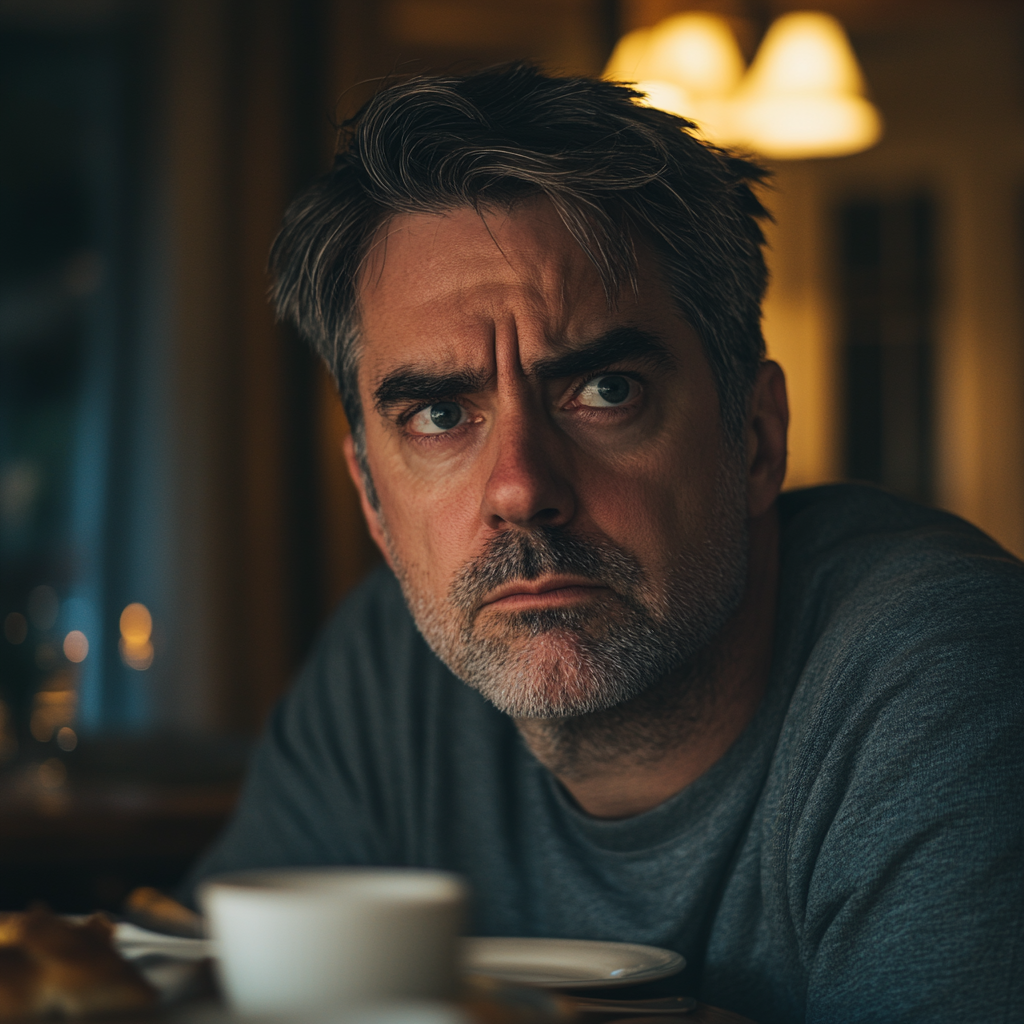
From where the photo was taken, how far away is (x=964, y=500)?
5.62m

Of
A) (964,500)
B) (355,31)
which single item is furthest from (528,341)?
(964,500)

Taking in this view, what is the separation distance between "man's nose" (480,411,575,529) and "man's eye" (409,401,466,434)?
72mm

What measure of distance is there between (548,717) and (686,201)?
1.69 ft

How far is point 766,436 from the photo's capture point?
1.27 metres

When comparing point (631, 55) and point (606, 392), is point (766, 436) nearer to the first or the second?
point (606, 392)

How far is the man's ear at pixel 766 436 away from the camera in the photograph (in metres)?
1.24

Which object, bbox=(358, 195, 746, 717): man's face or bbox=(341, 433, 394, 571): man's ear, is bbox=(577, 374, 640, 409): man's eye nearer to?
bbox=(358, 195, 746, 717): man's face

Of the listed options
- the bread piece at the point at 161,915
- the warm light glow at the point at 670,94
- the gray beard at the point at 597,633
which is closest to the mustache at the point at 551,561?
the gray beard at the point at 597,633

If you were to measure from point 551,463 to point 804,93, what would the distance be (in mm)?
1905

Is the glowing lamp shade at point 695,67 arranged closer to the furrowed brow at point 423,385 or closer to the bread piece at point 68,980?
the furrowed brow at point 423,385

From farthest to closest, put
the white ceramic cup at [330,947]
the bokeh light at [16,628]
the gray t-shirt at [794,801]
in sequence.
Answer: the bokeh light at [16,628], the gray t-shirt at [794,801], the white ceramic cup at [330,947]

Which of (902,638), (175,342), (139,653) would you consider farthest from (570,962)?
(175,342)

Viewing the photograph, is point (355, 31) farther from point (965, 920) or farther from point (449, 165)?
point (965, 920)

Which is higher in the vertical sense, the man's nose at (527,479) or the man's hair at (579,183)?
the man's hair at (579,183)
